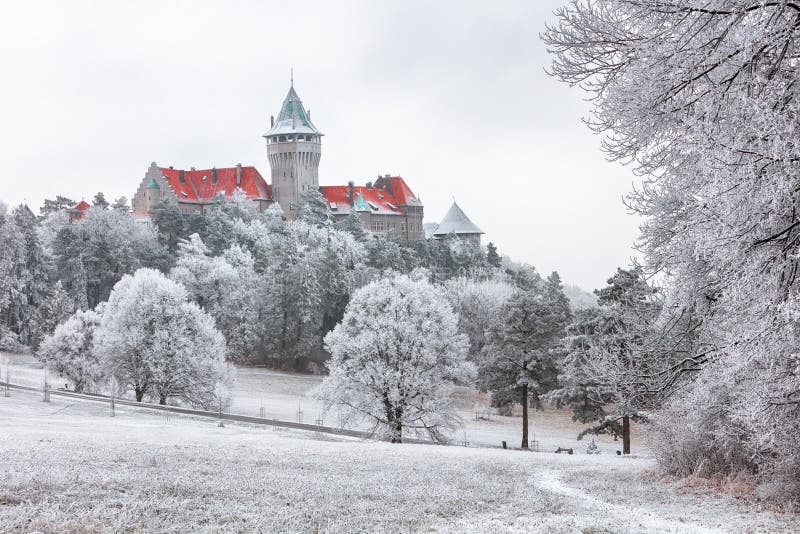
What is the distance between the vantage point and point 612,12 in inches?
414

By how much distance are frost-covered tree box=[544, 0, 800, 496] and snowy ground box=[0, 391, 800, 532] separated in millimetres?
1909

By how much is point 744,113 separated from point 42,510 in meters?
8.73

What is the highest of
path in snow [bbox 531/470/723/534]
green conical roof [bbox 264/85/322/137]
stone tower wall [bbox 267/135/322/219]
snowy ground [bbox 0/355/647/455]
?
green conical roof [bbox 264/85/322/137]

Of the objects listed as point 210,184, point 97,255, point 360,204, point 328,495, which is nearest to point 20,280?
point 97,255

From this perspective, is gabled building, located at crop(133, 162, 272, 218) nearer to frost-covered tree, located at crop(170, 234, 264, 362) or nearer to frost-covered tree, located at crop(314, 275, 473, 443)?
frost-covered tree, located at crop(170, 234, 264, 362)

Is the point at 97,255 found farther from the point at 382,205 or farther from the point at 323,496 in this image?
the point at 323,496

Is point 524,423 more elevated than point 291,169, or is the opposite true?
point 291,169

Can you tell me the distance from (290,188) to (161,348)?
71063mm

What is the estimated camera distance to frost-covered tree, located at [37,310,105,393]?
57.3 m

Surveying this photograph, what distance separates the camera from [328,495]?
11.6 m

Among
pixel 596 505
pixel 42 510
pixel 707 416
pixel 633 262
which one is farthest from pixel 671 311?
pixel 42 510

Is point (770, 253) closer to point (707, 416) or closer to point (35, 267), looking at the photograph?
point (707, 416)

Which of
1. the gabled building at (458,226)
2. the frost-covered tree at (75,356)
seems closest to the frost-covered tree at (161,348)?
the frost-covered tree at (75,356)

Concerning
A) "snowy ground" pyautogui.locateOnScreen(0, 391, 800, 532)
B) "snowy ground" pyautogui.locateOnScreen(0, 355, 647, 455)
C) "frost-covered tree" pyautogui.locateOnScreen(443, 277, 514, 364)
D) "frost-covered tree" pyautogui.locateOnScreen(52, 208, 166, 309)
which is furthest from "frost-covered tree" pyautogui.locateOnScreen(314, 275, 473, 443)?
"frost-covered tree" pyautogui.locateOnScreen(52, 208, 166, 309)
